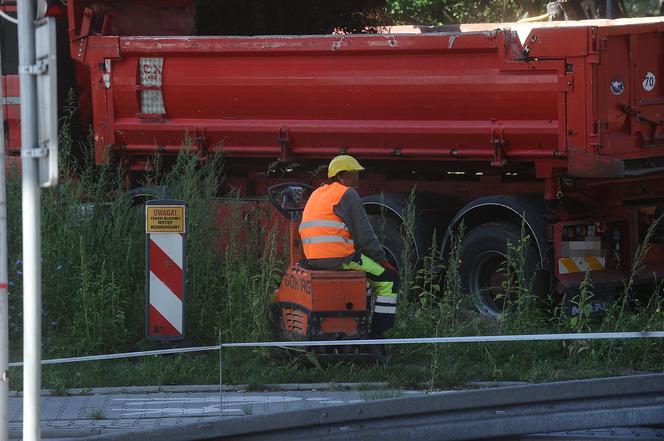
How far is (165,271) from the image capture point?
28.7 ft

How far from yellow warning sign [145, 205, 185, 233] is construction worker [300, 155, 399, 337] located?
35.0 inches

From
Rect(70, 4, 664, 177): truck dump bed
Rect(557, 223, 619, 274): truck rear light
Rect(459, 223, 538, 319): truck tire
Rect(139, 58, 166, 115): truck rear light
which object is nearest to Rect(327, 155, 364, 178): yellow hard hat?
Rect(70, 4, 664, 177): truck dump bed

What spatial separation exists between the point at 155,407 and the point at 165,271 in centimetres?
145

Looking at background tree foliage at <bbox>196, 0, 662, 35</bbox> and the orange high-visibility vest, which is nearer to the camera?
the orange high-visibility vest

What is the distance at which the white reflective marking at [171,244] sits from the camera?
8742 millimetres

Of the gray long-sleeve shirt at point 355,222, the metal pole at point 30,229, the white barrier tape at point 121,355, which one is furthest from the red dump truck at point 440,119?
the metal pole at point 30,229

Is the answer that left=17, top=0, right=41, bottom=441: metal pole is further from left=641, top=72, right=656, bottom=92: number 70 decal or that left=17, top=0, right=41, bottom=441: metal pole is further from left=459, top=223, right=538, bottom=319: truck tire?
left=641, top=72, right=656, bottom=92: number 70 decal

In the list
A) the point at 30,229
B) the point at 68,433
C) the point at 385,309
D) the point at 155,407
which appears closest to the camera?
the point at 30,229

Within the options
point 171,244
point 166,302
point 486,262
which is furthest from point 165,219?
point 486,262

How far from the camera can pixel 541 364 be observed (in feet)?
27.9

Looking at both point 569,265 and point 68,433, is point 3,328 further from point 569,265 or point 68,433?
point 569,265

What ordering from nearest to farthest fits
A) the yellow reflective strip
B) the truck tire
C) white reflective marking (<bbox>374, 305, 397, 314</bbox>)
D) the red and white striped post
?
white reflective marking (<bbox>374, 305, 397, 314</bbox>) < the red and white striped post < the yellow reflective strip < the truck tire

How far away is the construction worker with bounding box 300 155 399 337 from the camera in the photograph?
837 cm

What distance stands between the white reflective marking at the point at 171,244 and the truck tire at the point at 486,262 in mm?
2724
